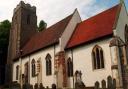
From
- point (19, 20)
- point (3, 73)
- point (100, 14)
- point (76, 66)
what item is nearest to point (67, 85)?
point (76, 66)

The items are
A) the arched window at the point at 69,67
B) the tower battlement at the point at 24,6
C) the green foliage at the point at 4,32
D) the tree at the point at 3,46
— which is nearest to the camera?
the arched window at the point at 69,67

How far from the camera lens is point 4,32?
4378 centimetres

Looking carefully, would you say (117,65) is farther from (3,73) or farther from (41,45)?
(3,73)

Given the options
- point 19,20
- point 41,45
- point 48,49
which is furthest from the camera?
point 19,20

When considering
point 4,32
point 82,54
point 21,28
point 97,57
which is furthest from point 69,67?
point 4,32

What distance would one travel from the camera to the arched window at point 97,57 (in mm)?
20664

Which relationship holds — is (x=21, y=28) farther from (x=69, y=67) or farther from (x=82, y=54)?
(x=82, y=54)

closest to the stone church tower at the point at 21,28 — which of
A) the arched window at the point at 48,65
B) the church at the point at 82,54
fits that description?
the church at the point at 82,54

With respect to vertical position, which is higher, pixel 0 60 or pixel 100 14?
pixel 100 14

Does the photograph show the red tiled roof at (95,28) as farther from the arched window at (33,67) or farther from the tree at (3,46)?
the tree at (3,46)

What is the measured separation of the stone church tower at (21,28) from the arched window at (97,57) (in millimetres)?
17853

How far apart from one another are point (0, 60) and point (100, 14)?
83.2 feet

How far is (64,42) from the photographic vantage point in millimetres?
25406

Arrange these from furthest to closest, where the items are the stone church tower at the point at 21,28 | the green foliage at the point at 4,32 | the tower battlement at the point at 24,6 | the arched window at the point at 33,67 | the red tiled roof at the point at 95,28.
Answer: the green foliage at the point at 4,32
the tower battlement at the point at 24,6
the stone church tower at the point at 21,28
the arched window at the point at 33,67
the red tiled roof at the point at 95,28
